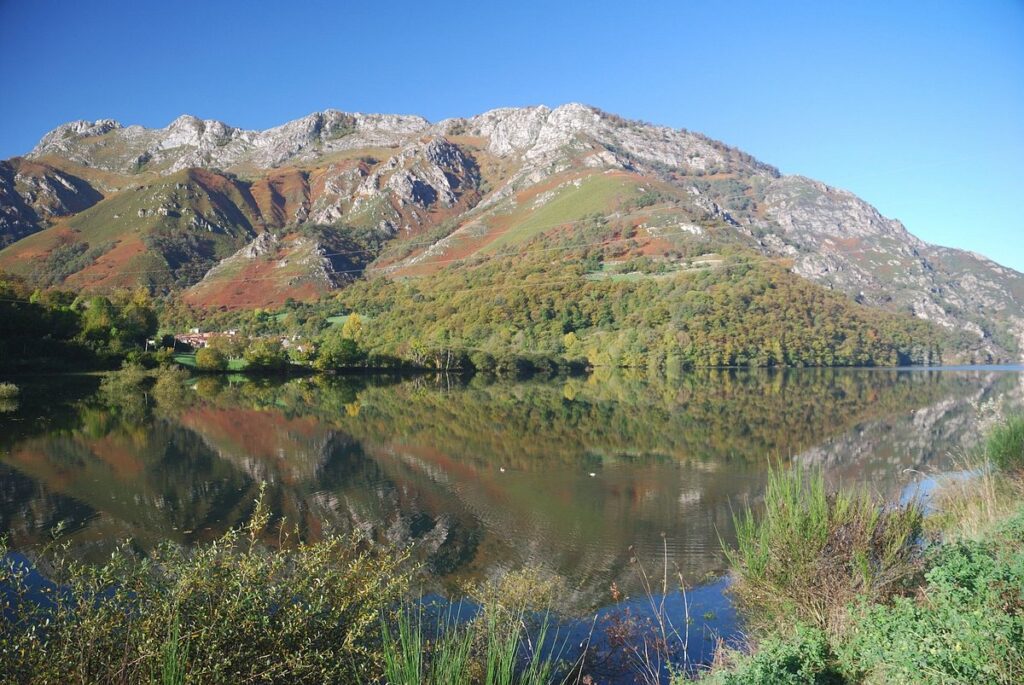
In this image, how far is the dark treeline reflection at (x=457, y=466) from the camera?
10.9 m

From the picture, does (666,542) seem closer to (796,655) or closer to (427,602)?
(427,602)

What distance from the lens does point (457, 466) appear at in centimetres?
1756

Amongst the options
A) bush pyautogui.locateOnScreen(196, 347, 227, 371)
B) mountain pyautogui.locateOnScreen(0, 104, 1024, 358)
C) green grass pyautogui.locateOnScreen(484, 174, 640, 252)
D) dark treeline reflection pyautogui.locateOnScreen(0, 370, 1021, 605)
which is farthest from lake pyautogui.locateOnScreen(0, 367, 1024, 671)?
green grass pyautogui.locateOnScreen(484, 174, 640, 252)

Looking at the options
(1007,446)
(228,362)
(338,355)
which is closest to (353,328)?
(338,355)

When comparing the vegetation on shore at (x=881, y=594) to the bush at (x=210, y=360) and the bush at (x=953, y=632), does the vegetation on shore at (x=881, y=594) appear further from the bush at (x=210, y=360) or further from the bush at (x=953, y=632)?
the bush at (x=210, y=360)

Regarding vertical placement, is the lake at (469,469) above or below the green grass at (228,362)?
below

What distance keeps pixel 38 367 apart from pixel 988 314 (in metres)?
172

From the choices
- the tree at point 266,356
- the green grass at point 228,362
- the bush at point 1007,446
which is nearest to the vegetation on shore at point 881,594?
the bush at point 1007,446

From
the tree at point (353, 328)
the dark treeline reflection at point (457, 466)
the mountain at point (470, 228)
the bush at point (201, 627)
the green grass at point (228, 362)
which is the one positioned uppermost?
the mountain at point (470, 228)

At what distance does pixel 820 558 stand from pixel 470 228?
13678cm

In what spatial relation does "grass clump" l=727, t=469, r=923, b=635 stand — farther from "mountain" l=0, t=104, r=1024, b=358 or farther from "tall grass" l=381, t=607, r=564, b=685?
"mountain" l=0, t=104, r=1024, b=358

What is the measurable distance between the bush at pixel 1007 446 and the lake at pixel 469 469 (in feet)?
3.33

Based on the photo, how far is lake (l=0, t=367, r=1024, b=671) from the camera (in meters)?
10.4

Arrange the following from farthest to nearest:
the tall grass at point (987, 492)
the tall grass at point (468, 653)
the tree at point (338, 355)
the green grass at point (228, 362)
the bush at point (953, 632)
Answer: the tree at point (338, 355), the green grass at point (228, 362), the tall grass at point (987, 492), the bush at point (953, 632), the tall grass at point (468, 653)
